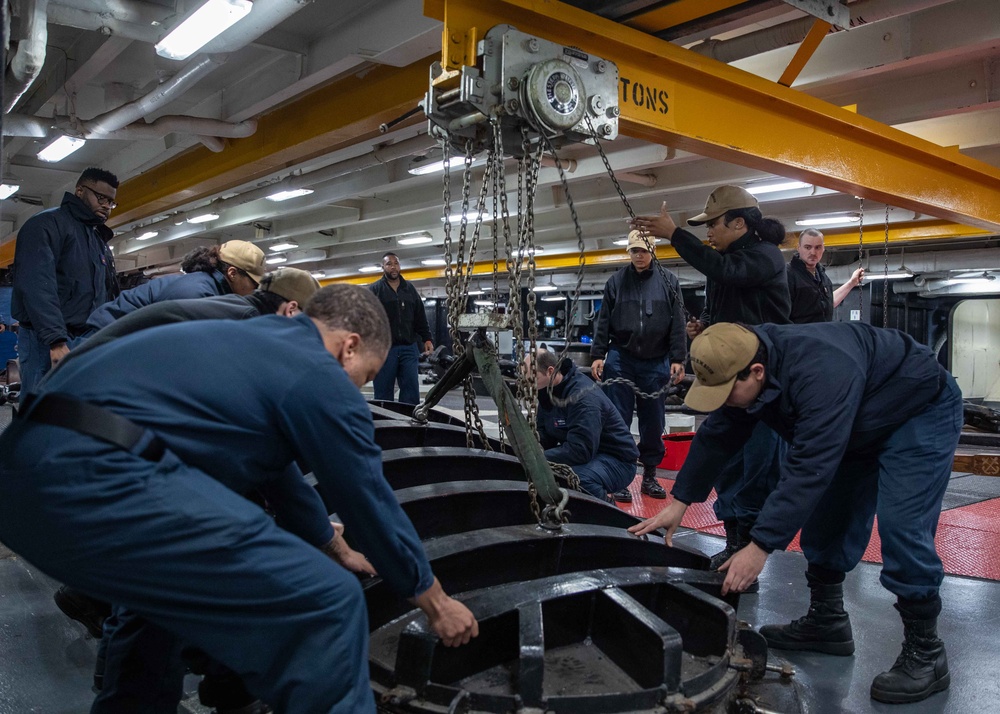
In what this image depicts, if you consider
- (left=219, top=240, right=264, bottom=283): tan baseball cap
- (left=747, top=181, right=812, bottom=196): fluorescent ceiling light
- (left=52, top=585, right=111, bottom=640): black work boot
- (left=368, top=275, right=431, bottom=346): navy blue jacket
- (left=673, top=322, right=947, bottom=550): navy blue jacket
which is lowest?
(left=52, top=585, right=111, bottom=640): black work boot

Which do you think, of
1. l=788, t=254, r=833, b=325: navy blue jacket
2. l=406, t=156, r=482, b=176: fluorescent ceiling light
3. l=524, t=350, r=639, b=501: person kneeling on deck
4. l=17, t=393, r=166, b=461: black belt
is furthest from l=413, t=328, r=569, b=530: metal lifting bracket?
l=406, t=156, r=482, b=176: fluorescent ceiling light

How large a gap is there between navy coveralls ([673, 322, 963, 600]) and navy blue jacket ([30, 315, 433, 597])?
1.35 metres

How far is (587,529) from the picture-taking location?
93.9 inches

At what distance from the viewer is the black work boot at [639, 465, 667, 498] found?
5219 millimetres

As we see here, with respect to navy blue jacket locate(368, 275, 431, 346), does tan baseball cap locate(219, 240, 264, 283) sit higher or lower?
higher

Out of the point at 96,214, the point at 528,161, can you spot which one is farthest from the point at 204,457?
the point at 96,214

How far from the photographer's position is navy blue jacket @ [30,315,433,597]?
56.0 inches

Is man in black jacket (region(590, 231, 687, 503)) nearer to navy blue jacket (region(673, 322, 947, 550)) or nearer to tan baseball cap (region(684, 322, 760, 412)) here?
navy blue jacket (region(673, 322, 947, 550))

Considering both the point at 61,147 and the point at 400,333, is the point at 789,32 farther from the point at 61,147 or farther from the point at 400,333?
the point at 61,147

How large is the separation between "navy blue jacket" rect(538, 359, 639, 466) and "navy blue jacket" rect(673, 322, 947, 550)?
4.05ft

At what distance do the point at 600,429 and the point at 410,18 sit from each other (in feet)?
8.32

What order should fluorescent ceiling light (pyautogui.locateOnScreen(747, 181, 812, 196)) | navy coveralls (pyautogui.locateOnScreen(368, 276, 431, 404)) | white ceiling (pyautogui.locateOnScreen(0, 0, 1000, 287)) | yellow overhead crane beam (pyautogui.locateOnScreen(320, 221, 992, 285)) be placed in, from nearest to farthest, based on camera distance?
white ceiling (pyautogui.locateOnScreen(0, 0, 1000, 287))
navy coveralls (pyautogui.locateOnScreen(368, 276, 431, 404))
fluorescent ceiling light (pyautogui.locateOnScreen(747, 181, 812, 196))
yellow overhead crane beam (pyautogui.locateOnScreen(320, 221, 992, 285))

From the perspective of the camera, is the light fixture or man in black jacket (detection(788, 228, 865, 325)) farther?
the light fixture

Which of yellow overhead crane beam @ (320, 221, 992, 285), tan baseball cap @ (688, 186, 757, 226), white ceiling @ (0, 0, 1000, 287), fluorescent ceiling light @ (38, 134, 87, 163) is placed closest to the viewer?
tan baseball cap @ (688, 186, 757, 226)
